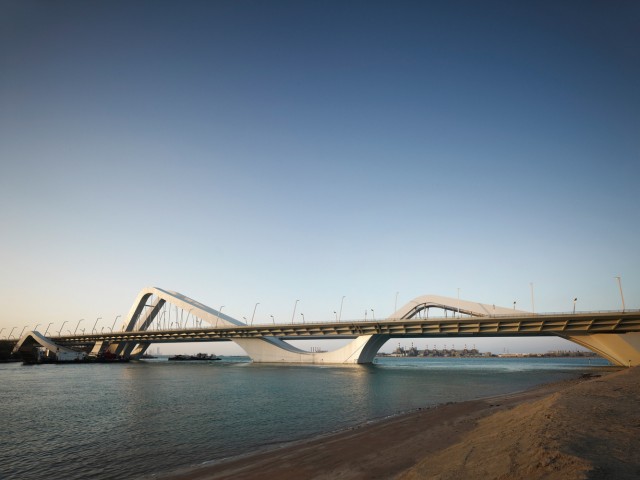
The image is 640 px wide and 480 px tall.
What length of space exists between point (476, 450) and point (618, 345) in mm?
63404

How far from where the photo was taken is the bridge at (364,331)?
2219 inches

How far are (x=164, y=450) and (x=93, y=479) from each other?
10.8 ft

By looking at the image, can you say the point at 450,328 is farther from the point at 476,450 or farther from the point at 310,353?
the point at 476,450

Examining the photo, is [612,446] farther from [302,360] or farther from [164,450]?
[302,360]

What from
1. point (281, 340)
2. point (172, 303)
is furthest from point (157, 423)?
point (172, 303)

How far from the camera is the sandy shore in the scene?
663 cm

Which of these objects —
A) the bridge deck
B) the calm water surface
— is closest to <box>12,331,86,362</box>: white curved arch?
the bridge deck

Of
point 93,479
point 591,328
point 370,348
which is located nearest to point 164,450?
point 93,479

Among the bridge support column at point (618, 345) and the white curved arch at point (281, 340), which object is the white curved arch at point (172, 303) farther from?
the bridge support column at point (618, 345)

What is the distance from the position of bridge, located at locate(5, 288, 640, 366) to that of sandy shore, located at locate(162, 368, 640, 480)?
160 feet

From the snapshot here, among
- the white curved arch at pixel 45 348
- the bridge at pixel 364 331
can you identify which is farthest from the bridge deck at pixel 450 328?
the white curved arch at pixel 45 348

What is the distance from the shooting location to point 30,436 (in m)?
17.2

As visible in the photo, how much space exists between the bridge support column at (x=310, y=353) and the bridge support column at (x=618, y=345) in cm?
3634

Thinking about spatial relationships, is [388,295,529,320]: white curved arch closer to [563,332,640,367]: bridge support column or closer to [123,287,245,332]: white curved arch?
[563,332,640,367]: bridge support column
